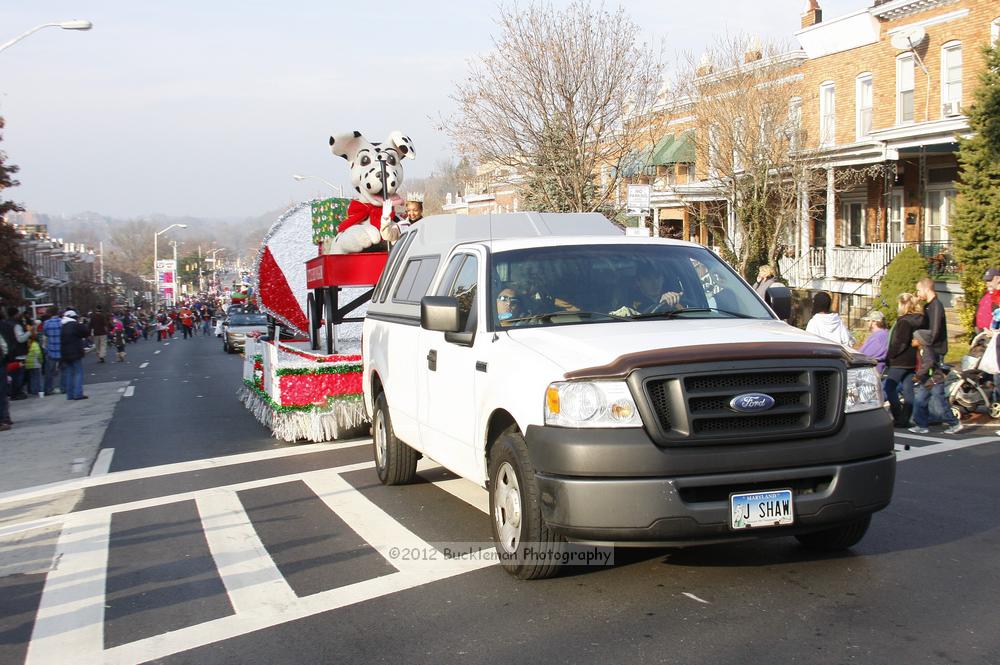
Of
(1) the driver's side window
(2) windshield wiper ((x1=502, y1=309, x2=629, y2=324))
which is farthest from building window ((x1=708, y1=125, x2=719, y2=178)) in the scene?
(2) windshield wiper ((x1=502, y1=309, x2=629, y2=324))

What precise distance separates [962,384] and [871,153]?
15.4 metres

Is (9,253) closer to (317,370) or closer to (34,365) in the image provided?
(34,365)

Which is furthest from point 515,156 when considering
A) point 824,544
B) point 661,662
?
point 661,662

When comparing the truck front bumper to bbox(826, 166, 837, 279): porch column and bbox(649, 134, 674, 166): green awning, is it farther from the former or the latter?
bbox(826, 166, 837, 279): porch column

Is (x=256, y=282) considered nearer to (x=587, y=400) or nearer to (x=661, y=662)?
(x=587, y=400)

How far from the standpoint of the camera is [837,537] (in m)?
5.77

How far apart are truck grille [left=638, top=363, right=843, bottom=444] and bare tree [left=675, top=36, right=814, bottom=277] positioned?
21.8 metres

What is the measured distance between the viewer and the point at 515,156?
2397cm

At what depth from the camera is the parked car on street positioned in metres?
34.5

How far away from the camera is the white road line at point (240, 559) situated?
5438mm

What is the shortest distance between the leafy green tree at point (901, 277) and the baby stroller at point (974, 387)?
8.77 meters

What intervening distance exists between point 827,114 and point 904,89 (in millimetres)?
2737

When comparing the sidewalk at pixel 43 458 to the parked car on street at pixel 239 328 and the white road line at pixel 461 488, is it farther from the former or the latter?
the parked car on street at pixel 239 328

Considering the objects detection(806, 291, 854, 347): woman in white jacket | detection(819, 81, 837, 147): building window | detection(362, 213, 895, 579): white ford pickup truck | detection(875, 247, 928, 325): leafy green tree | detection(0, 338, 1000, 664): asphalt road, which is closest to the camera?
detection(0, 338, 1000, 664): asphalt road
